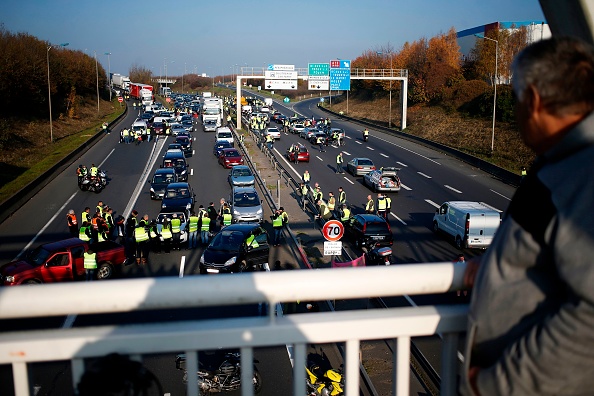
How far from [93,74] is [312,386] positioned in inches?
3761

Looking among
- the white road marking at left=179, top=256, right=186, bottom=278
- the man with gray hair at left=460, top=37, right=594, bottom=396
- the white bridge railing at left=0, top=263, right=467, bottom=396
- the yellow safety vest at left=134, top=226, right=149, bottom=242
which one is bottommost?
the white road marking at left=179, top=256, right=186, bottom=278

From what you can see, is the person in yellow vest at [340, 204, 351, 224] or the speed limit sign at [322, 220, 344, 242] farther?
the person in yellow vest at [340, 204, 351, 224]

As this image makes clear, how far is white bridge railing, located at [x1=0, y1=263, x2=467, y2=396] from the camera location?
1.93 metres

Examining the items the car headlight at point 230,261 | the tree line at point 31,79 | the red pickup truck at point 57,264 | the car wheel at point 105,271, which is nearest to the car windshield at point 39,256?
the red pickup truck at point 57,264

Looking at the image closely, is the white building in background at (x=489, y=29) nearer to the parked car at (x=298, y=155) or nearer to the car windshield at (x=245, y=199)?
the parked car at (x=298, y=155)

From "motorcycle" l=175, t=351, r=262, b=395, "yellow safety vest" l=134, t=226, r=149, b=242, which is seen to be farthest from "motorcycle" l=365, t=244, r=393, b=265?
"motorcycle" l=175, t=351, r=262, b=395

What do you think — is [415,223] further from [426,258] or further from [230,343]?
[230,343]

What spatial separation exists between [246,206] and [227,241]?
6.07 m

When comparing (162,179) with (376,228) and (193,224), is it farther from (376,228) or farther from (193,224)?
(376,228)

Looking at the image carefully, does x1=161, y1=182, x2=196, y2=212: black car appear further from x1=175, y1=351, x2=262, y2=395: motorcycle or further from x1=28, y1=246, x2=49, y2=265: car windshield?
x1=175, y1=351, x2=262, y2=395: motorcycle

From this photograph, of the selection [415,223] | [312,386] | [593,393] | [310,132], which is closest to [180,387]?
[312,386]

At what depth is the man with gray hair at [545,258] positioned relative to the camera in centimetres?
144

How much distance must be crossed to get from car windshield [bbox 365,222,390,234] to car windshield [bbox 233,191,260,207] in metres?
6.01

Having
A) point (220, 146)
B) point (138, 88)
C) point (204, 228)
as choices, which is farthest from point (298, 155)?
point (138, 88)
